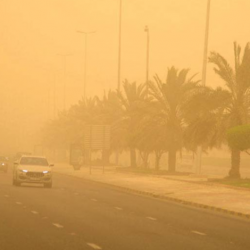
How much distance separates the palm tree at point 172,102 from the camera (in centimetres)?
5228

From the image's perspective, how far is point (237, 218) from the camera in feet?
72.8

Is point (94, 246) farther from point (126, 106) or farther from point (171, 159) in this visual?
point (126, 106)

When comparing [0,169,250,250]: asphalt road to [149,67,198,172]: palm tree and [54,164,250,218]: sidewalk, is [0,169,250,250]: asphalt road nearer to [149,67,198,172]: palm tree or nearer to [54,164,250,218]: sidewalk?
[54,164,250,218]: sidewalk

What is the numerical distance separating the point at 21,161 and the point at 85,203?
12.0 m

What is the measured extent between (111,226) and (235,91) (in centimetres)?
2482

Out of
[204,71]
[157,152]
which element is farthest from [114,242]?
[157,152]

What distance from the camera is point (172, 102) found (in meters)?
52.7

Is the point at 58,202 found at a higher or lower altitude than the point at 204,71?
lower

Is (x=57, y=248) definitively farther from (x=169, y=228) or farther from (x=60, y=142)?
(x=60, y=142)

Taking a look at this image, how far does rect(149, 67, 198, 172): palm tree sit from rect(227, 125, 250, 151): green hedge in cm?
1423

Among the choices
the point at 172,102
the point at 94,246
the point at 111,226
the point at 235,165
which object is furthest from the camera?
the point at 172,102

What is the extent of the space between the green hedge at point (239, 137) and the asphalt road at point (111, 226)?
34.7 feet

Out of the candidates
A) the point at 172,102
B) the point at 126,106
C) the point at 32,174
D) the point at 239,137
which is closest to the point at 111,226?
the point at 32,174

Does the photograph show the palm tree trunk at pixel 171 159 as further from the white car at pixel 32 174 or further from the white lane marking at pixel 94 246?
the white lane marking at pixel 94 246
